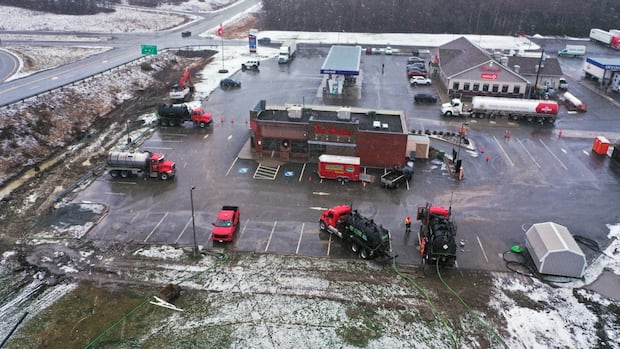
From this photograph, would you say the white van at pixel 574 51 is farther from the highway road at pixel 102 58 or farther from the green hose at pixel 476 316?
the green hose at pixel 476 316

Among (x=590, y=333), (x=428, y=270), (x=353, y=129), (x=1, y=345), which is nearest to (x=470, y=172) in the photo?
(x=353, y=129)

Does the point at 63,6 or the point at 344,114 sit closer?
the point at 344,114

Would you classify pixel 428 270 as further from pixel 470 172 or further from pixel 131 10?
pixel 131 10

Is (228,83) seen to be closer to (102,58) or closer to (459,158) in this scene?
(102,58)

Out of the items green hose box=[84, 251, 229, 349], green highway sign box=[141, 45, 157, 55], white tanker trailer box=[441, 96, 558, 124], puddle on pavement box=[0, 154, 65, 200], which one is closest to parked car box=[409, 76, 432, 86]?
white tanker trailer box=[441, 96, 558, 124]

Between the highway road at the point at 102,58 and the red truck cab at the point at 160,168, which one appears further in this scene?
the highway road at the point at 102,58

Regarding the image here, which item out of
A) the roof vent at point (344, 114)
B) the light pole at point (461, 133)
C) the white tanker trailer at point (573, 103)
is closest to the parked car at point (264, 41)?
the light pole at point (461, 133)

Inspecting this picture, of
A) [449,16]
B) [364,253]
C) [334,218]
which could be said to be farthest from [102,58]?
[449,16]
